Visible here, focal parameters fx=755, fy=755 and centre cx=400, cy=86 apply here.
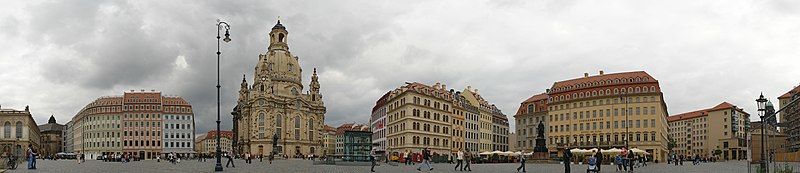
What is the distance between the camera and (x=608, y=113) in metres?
104

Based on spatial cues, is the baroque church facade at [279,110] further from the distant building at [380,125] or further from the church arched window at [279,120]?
the distant building at [380,125]

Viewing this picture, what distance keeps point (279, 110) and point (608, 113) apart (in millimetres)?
78142

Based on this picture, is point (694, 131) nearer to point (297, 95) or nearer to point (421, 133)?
point (297, 95)

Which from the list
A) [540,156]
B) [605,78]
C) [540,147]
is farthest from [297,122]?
[540,156]

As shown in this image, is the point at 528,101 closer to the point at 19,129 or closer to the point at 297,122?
the point at 297,122

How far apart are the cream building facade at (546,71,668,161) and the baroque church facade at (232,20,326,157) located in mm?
61768

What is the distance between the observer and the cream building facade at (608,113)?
10038 cm

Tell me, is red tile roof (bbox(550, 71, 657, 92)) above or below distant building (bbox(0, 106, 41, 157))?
above

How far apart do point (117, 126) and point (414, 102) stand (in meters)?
94.4

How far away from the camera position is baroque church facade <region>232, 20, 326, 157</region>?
157250 mm

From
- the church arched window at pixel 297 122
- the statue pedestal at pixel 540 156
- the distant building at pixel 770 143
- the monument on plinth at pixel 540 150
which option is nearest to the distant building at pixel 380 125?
the church arched window at pixel 297 122

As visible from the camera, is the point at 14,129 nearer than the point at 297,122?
Yes

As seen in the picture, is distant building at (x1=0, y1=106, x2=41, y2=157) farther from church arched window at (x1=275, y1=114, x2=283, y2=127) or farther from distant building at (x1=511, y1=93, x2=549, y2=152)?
distant building at (x1=511, y1=93, x2=549, y2=152)

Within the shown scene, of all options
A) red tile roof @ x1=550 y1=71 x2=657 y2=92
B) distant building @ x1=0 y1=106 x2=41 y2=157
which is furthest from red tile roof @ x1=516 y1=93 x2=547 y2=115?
distant building @ x1=0 y1=106 x2=41 y2=157
